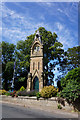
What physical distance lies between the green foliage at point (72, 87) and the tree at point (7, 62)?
23948 mm

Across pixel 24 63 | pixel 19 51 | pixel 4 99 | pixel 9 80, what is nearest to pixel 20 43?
pixel 19 51

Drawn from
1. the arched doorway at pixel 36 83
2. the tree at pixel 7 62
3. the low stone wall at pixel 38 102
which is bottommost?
the low stone wall at pixel 38 102

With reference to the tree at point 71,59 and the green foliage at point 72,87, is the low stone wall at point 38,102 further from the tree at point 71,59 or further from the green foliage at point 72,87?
the tree at point 71,59

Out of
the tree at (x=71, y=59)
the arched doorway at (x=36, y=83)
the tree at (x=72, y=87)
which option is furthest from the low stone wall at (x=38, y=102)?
the tree at (x=71, y=59)

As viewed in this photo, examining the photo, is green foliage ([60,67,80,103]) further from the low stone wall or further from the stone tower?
the stone tower

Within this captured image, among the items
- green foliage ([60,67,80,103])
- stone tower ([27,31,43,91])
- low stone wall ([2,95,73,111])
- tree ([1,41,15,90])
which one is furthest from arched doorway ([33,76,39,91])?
tree ([1,41,15,90])

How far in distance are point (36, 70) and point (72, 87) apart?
501 inches

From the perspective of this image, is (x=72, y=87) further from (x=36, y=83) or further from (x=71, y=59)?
(x=71, y=59)

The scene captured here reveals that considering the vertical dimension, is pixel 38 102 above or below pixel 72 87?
below

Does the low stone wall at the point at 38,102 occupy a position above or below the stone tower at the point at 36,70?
below

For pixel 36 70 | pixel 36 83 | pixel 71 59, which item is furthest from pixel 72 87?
pixel 71 59

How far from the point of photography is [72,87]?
9109 mm

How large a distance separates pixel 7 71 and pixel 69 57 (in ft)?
59.5

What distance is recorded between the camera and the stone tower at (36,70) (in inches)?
802
